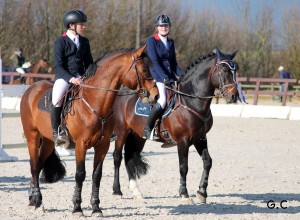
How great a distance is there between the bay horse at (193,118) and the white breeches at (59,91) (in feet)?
6.91

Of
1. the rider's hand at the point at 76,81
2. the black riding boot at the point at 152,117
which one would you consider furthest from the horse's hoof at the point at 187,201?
the rider's hand at the point at 76,81

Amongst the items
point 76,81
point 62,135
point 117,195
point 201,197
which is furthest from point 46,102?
point 201,197

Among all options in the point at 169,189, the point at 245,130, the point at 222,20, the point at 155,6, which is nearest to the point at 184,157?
the point at 169,189

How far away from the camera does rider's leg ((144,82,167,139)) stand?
35.7 feet

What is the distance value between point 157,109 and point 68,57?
2.10 metres

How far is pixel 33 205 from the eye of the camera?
940 centimetres

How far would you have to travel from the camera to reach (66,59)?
9.23 meters

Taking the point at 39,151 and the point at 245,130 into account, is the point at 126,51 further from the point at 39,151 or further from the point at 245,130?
the point at 245,130

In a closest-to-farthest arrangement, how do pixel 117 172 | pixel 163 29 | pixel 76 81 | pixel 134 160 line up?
pixel 76 81 < pixel 163 29 < pixel 117 172 < pixel 134 160

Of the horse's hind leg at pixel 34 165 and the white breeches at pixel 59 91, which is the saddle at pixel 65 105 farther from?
the horse's hind leg at pixel 34 165

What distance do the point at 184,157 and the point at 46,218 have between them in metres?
2.43

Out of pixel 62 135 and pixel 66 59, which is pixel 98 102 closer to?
pixel 62 135

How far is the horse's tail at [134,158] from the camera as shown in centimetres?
1113

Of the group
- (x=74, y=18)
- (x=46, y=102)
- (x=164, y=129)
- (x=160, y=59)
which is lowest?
(x=164, y=129)
